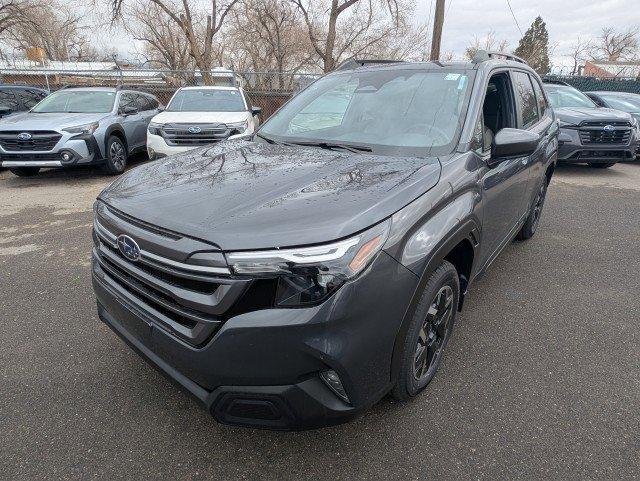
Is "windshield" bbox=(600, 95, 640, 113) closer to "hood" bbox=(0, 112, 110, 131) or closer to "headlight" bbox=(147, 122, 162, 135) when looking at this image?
"headlight" bbox=(147, 122, 162, 135)

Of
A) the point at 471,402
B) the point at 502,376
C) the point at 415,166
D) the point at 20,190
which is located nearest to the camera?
the point at 415,166

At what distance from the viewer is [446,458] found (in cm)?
197

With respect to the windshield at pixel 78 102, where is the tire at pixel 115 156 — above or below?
below

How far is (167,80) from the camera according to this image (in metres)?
19.5

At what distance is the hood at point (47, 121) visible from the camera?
705cm

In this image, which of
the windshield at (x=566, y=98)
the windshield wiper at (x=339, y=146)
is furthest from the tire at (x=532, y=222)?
the windshield at (x=566, y=98)

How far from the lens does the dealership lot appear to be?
1930mm

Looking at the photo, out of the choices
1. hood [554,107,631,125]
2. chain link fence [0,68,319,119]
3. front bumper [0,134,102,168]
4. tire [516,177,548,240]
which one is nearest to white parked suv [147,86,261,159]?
front bumper [0,134,102,168]

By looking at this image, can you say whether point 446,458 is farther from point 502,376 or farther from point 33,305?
point 33,305

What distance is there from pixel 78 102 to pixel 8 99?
317 centimetres

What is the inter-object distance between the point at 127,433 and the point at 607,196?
308 inches

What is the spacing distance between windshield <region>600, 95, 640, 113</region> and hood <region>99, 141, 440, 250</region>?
11396mm

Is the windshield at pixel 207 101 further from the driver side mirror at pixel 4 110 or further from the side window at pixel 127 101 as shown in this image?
the driver side mirror at pixel 4 110

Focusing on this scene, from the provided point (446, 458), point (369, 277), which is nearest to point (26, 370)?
point (369, 277)
